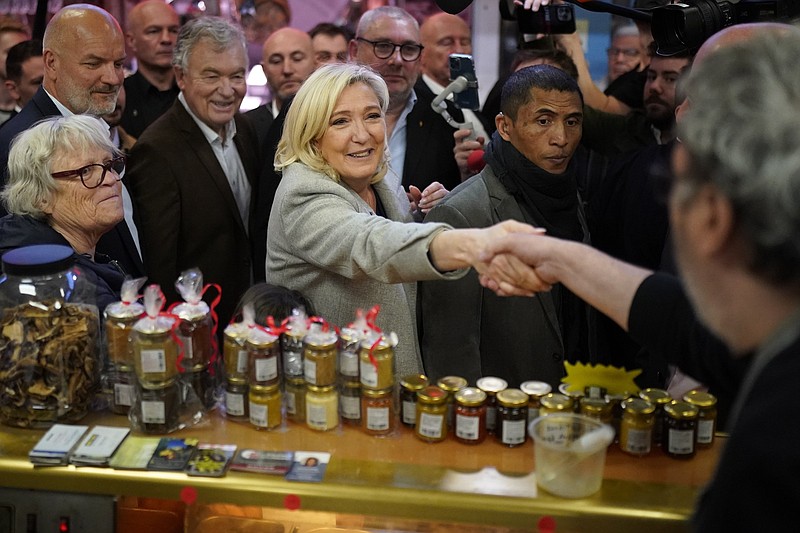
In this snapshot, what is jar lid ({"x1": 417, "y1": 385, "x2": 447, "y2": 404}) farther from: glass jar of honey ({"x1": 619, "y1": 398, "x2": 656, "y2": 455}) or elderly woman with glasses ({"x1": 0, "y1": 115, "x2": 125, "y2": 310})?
elderly woman with glasses ({"x1": 0, "y1": 115, "x2": 125, "y2": 310})

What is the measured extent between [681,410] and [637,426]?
0.33 feet

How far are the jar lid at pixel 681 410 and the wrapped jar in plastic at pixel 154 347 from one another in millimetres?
1088

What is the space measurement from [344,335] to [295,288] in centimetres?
57

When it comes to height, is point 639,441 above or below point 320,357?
below

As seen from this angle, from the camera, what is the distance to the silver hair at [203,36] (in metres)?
4.05

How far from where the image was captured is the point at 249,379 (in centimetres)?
197

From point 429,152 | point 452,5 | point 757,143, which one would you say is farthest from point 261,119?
point 757,143

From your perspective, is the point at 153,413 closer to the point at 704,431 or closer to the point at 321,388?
the point at 321,388

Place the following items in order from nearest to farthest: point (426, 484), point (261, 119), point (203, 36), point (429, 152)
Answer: point (426, 484)
point (203, 36)
point (429, 152)
point (261, 119)

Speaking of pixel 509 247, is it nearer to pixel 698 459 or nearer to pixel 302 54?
pixel 698 459

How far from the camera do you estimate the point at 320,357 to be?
1.91 meters

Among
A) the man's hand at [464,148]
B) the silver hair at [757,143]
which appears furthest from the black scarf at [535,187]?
the silver hair at [757,143]

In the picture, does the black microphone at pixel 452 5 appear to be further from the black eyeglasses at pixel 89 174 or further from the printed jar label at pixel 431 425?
the printed jar label at pixel 431 425

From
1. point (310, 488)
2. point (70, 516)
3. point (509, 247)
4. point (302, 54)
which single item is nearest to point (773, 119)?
point (509, 247)
